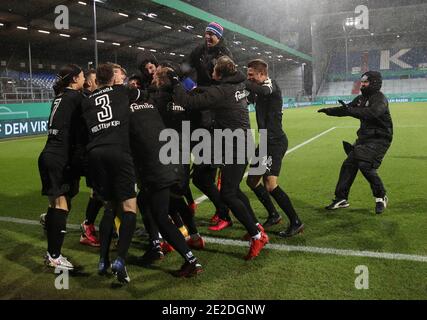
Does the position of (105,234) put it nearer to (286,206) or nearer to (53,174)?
(53,174)

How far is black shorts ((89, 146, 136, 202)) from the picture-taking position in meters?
3.74

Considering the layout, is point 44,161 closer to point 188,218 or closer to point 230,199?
point 188,218

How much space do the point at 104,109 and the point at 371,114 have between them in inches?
149

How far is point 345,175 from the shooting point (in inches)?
249

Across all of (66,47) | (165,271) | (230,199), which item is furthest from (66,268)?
(66,47)

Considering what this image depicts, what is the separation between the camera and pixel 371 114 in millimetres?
5859

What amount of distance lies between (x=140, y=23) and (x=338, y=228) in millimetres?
25849

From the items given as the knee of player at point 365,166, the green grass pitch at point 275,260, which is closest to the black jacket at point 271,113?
the green grass pitch at point 275,260

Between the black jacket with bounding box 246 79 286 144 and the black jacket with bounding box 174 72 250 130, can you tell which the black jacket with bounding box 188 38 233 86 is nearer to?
the black jacket with bounding box 246 79 286 144

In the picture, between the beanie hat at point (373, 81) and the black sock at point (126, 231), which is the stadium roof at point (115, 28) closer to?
the beanie hat at point (373, 81)

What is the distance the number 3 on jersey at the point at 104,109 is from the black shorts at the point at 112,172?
0.26 m

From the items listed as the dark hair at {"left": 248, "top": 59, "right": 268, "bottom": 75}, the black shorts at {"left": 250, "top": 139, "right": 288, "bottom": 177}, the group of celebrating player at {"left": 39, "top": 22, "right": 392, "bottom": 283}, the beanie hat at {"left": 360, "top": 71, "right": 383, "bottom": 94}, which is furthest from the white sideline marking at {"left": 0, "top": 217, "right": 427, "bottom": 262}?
the beanie hat at {"left": 360, "top": 71, "right": 383, "bottom": 94}

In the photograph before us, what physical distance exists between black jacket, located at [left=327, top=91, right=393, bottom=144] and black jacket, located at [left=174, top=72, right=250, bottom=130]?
6.29 ft

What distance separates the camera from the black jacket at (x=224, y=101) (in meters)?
3.95
